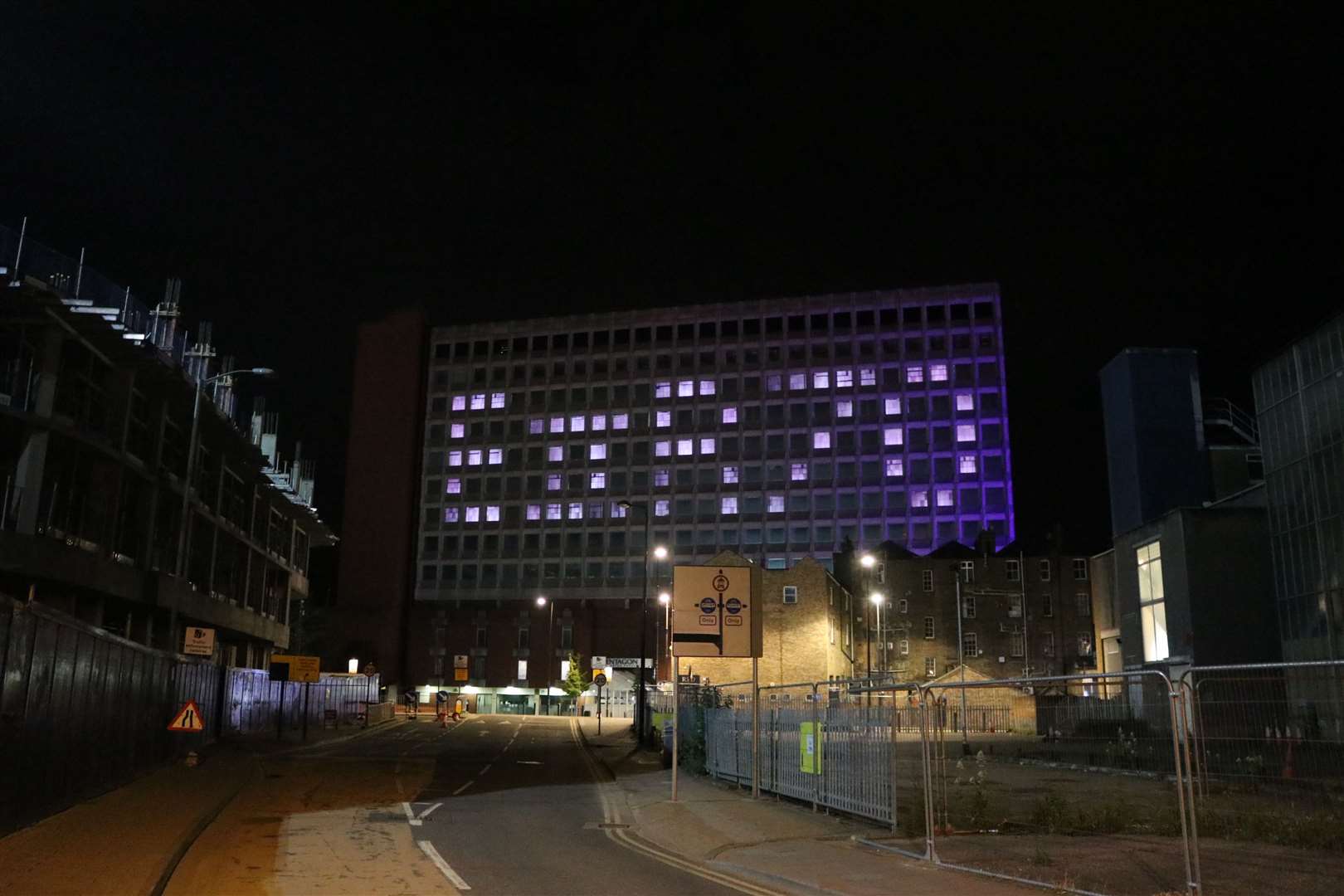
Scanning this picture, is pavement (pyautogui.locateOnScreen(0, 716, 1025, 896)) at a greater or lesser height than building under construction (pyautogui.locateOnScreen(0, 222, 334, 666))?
lesser

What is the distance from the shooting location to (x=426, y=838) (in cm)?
1526

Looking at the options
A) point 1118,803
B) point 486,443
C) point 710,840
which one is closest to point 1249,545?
point 1118,803

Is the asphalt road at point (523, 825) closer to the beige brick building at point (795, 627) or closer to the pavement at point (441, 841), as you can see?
the pavement at point (441, 841)

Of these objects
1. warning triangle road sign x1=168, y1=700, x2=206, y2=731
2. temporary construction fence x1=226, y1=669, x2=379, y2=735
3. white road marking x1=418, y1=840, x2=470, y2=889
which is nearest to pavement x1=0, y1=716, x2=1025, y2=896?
white road marking x1=418, y1=840, x2=470, y2=889

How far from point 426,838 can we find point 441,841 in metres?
0.40

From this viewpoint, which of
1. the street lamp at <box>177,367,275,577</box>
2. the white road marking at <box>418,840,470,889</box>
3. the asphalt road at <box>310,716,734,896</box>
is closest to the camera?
the white road marking at <box>418,840,470,889</box>

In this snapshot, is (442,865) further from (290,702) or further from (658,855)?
(290,702)

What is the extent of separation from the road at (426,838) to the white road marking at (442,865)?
3 cm

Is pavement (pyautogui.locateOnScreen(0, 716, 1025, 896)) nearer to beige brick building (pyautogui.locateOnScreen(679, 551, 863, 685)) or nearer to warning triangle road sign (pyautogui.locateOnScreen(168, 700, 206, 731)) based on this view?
warning triangle road sign (pyautogui.locateOnScreen(168, 700, 206, 731))

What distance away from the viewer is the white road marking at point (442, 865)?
38.2 feet

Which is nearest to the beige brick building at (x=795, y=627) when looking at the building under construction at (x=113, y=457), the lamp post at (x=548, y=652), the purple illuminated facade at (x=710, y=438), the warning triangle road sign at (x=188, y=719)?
the building under construction at (x=113, y=457)

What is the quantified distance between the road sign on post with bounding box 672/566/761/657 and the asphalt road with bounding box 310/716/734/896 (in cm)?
351

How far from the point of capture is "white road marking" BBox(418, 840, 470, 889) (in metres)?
11.6

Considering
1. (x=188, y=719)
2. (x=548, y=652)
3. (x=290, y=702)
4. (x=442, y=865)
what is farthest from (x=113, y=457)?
(x=548, y=652)
